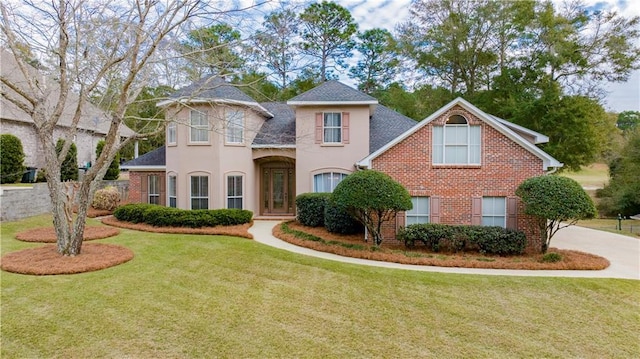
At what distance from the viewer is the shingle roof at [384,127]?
1641cm

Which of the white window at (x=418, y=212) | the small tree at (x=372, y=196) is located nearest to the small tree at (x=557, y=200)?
the white window at (x=418, y=212)

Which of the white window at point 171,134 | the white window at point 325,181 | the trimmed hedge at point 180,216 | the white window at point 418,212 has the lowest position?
the trimmed hedge at point 180,216

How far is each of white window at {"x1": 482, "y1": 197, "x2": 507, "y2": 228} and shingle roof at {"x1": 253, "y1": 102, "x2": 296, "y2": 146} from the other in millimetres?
8849

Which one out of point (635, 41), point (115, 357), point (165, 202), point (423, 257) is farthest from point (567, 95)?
point (115, 357)

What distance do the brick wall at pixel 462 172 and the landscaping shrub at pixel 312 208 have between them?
3.17 metres

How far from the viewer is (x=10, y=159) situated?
16969 mm

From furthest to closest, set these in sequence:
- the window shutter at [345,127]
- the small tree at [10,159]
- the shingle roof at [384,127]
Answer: the small tree at [10,159]
the shingle roof at [384,127]
the window shutter at [345,127]

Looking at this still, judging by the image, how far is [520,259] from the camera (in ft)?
33.6

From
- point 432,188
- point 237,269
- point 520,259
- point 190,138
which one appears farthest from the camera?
point 190,138

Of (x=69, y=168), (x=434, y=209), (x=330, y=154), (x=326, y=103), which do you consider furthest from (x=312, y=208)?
(x=69, y=168)

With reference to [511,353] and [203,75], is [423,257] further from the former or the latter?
[203,75]

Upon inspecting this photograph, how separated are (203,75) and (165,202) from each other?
327 inches

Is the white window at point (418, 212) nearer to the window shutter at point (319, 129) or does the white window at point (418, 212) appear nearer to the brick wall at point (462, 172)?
the brick wall at point (462, 172)

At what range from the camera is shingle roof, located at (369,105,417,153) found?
1641cm
